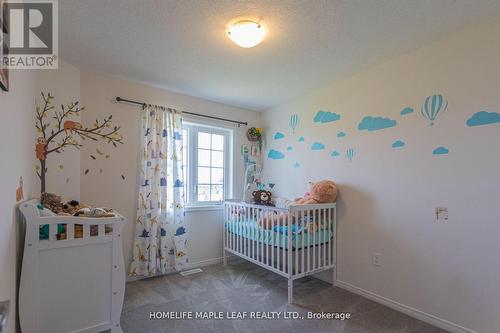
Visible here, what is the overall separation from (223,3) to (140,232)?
7.63ft

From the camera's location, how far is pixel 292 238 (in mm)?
2371

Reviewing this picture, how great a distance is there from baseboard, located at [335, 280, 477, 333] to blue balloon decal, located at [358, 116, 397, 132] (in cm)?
156

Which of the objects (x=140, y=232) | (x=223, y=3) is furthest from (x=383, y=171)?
(x=140, y=232)

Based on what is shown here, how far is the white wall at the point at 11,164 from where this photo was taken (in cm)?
112

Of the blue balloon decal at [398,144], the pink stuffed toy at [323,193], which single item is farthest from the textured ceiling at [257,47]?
the pink stuffed toy at [323,193]

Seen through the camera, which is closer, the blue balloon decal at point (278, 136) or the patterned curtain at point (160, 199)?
the patterned curtain at point (160, 199)

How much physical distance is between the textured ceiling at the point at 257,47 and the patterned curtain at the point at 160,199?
50 centimetres

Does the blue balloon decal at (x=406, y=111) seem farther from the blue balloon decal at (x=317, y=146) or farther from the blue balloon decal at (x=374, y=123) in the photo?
the blue balloon decal at (x=317, y=146)

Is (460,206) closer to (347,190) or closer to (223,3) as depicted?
(347,190)

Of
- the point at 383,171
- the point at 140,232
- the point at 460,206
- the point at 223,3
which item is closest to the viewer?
the point at 223,3

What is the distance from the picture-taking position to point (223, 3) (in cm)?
155

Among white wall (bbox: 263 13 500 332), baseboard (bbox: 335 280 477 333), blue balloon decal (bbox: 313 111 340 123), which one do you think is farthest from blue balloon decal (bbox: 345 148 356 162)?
baseboard (bbox: 335 280 477 333)

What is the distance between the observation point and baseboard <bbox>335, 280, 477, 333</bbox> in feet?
6.09

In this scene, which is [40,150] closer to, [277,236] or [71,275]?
[71,275]
